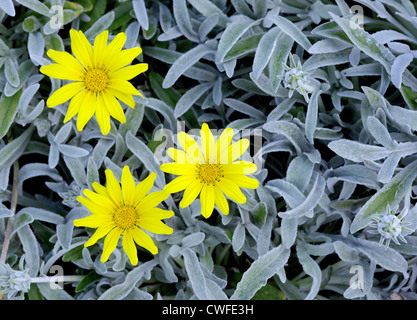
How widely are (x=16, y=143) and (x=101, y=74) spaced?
1.69 ft

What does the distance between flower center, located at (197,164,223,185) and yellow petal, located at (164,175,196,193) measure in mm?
27

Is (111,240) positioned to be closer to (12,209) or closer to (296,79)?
(12,209)

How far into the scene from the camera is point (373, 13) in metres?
1.90

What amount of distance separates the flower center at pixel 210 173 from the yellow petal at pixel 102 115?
30 cm

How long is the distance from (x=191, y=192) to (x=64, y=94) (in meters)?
0.48

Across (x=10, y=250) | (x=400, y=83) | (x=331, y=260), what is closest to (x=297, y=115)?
(x=400, y=83)

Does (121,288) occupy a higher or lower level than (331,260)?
lower

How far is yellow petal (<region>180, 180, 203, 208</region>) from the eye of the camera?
1.48 meters

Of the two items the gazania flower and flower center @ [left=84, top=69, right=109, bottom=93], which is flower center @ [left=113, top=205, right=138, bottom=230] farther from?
flower center @ [left=84, top=69, right=109, bottom=93]

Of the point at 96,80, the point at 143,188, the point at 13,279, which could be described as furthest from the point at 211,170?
the point at 13,279

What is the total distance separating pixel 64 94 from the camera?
61.1 inches

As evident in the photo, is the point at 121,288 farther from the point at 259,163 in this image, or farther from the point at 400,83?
the point at 400,83
